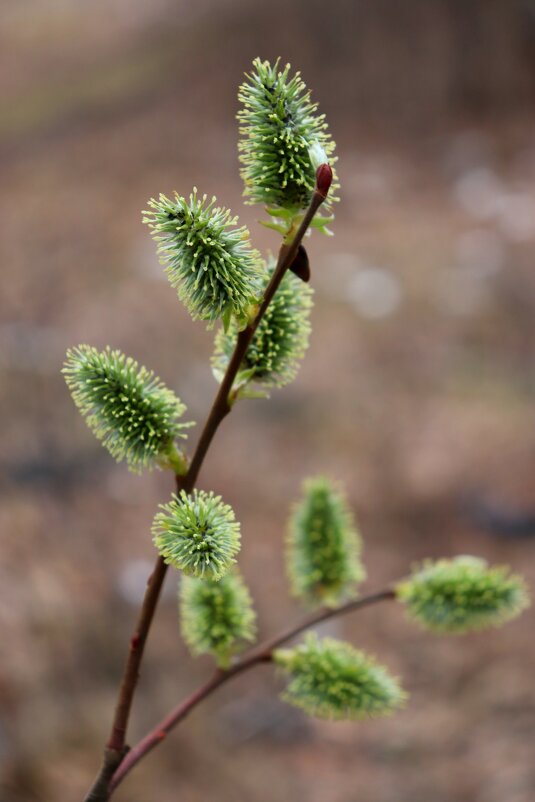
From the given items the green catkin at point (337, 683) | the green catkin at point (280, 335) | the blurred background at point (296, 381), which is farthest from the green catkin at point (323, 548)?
the blurred background at point (296, 381)

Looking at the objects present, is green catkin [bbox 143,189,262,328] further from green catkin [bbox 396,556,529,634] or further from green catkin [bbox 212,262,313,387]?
green catkin [bbox 396,556,529,634]

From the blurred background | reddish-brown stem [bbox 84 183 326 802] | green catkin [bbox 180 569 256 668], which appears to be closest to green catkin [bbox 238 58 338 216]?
reddish-brown stem [bbox 84 183 326 802]

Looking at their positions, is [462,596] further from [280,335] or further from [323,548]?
[280,335]

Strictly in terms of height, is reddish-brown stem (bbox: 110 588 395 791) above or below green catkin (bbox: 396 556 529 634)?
below

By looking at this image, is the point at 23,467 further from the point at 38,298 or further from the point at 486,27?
the point at 486,27

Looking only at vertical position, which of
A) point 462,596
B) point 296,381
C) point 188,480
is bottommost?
point 188,480

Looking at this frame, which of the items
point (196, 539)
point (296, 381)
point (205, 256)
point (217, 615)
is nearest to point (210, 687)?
point (217, 615)

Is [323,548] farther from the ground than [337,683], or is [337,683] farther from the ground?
[323,548]
